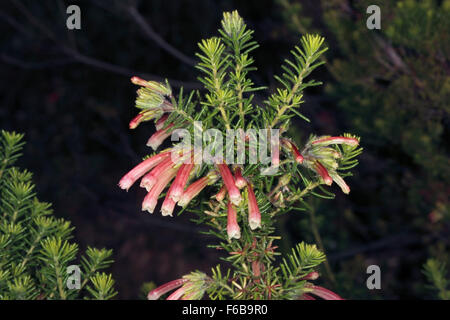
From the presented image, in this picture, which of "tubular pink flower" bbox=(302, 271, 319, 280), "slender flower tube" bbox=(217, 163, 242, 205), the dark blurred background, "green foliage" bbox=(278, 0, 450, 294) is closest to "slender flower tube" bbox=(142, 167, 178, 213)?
"slender flower tube" bbox=(217, 163, 242, 205)

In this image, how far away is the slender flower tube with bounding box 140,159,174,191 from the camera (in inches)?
34.3

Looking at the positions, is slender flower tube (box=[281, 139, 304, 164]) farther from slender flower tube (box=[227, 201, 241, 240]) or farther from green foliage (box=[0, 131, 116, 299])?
green foliage (box=[0, 131, 116, 299])

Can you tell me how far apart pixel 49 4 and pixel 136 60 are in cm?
90

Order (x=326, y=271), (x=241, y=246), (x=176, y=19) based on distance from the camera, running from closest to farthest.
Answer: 1. (x=241, y=246)
2. (x=326, y=271)
3. (x=176, y=19)

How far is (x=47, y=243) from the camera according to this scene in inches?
40.0

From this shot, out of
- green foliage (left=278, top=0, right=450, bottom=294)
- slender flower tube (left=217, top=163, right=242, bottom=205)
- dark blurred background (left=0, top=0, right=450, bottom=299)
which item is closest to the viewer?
slender flower tube (left=217, top=163, right=242, bottom=205)

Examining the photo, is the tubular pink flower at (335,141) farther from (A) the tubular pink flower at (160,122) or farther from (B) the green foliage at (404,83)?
(B) the green foliage at (404,83)

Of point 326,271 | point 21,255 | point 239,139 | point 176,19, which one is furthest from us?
point 176,19

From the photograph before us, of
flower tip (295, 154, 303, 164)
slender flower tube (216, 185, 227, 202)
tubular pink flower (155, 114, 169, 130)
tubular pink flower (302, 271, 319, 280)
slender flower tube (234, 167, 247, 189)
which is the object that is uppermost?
tubular pink flower (155, 114, 169, 130)

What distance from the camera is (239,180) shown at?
85cm

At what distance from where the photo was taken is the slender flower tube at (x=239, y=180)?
2.78 ft
